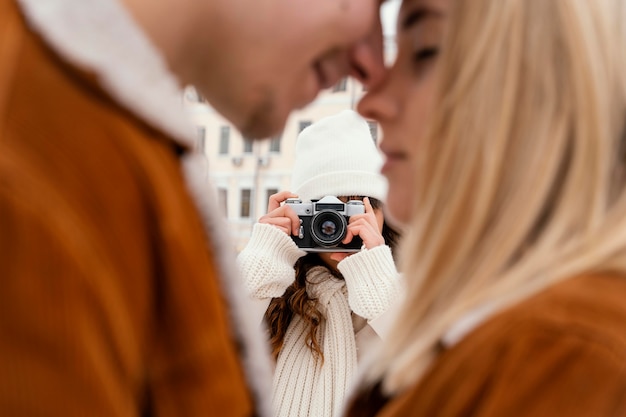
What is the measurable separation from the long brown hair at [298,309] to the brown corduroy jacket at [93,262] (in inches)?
37.2

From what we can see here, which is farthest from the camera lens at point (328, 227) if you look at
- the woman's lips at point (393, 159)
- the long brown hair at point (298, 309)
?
the woman's lips at point (393, 159)

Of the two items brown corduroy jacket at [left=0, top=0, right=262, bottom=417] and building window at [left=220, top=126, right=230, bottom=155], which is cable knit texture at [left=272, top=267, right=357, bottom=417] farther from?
building window at [left=220, top=126, right=230, bottom=155]

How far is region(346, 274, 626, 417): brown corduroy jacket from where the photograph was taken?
14.3 inches

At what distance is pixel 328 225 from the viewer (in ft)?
4.68

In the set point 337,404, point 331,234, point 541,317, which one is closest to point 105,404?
point 541,317

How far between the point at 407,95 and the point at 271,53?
18 centimetres

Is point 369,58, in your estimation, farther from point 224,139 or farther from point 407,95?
point 224,139

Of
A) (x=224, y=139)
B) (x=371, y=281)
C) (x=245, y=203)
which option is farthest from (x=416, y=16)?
(x=224, y=139)

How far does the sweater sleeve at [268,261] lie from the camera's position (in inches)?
54.3

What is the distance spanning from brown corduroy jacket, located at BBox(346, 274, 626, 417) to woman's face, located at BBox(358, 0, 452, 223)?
0.70ft

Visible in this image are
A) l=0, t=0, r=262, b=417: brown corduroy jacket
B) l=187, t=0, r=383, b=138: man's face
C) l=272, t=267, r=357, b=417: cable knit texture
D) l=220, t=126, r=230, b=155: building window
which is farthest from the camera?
l=220, t=126, r=230, b=155: building window

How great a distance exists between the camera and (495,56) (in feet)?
1.55

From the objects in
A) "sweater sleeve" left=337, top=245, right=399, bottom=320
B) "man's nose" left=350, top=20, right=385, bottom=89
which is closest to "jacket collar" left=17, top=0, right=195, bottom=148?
"man's nose" left=350, top=20, right=385, bottom=89

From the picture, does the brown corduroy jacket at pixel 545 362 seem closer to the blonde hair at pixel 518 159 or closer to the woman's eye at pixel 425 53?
the blonde hair at pixel 518 159
